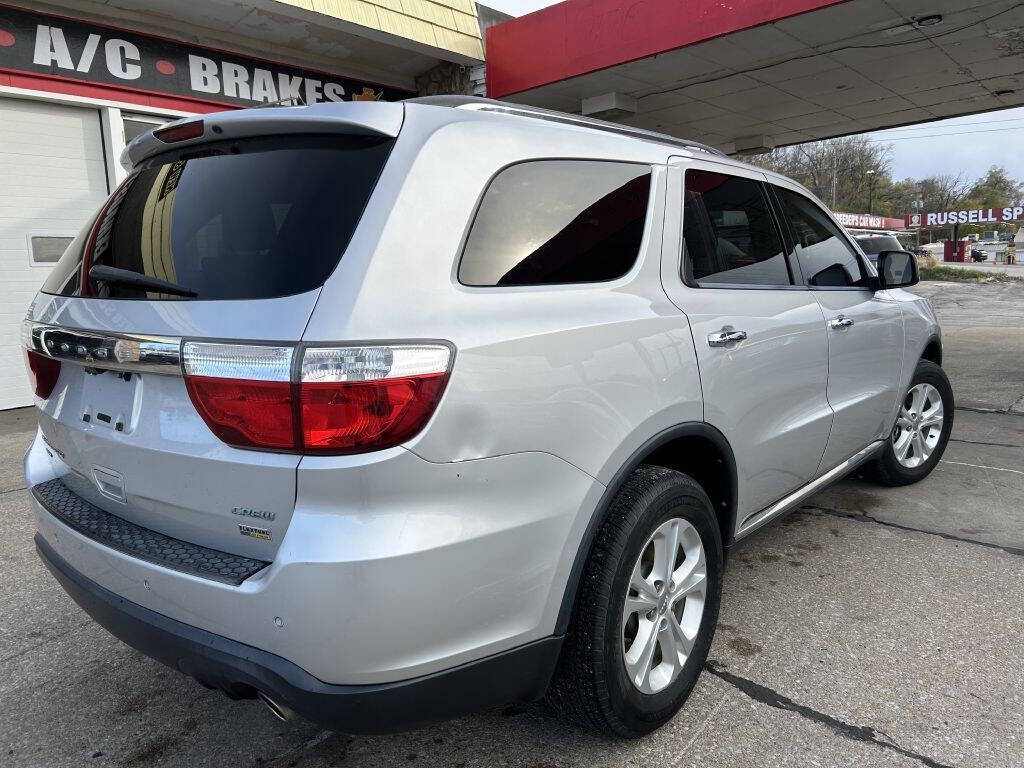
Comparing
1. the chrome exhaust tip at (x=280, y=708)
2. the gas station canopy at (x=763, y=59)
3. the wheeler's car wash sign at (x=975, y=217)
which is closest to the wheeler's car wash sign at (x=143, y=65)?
the gas station canopy at (x=763, y=59)

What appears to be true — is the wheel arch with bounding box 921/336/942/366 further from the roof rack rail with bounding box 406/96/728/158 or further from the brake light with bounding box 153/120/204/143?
the brake light with bounding box 153/120/204/143

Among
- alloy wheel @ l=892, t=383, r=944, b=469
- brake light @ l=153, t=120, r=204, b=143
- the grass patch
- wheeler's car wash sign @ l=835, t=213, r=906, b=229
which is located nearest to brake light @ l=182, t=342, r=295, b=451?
brake light @ l=153, t=120, r=204, b=143

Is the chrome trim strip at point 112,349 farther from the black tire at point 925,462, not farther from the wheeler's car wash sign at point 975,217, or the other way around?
the wheeler's car wash sign at point 975,217

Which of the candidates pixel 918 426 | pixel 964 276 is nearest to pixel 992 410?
pixel 918 426

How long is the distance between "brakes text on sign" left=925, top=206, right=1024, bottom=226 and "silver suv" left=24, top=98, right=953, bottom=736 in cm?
7574

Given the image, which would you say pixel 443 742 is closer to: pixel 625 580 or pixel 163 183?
pixel 625 580

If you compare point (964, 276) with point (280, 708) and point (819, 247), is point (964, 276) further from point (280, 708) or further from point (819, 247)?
point (280, 708)

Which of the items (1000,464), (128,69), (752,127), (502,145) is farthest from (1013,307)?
(502,145)

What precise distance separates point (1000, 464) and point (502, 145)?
473 centimetres

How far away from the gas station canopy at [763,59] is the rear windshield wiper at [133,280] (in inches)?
288

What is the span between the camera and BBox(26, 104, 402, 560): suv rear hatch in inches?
65.2

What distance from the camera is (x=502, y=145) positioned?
6.42 feet

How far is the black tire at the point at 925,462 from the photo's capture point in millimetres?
4296

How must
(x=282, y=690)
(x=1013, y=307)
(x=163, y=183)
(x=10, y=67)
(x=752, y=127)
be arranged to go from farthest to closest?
(x=1013, y=307) → (x=752, y=127) → (x=10, y=67) → (x=163, y=183) → (x=282, y=690)
